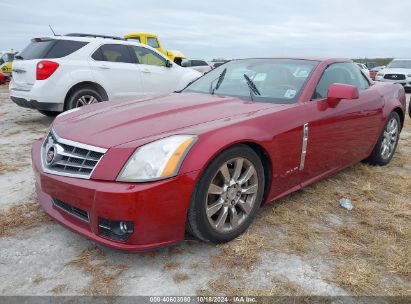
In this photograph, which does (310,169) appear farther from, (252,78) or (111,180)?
(111,180)

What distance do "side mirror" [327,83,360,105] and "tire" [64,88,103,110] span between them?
15.2ft

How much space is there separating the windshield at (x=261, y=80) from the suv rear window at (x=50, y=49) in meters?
3.58

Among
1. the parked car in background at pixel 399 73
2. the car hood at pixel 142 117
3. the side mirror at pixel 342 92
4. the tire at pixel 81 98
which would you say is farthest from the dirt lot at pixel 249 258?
the parked car in background at pixel 399 73

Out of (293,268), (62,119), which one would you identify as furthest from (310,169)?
(62,119)

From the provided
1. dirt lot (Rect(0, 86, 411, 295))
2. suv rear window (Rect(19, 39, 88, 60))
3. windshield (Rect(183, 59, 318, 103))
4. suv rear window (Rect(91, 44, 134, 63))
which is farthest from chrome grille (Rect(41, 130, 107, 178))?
suv rear window (Rect(91, 44, 134, 63))

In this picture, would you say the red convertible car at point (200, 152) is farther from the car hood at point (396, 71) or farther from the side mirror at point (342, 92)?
the car hood at point (396, 71)

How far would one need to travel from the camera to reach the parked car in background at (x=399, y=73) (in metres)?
16.2

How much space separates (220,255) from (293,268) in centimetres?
49

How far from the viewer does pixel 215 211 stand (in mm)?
2604

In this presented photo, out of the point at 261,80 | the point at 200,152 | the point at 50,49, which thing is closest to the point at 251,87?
the point at 261,80

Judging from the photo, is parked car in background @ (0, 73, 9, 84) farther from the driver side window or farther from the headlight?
the headlight

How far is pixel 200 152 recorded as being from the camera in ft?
7.84

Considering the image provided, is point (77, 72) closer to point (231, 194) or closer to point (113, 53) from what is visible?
point (113, 53)

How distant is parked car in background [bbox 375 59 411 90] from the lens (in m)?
16.2
